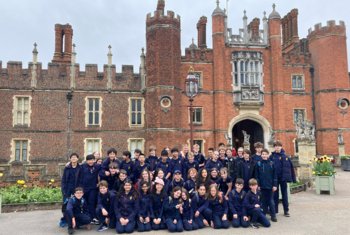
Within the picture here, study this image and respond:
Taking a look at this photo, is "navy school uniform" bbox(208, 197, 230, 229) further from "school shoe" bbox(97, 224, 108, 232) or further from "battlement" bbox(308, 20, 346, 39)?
"battlement" bbox(308, 20, 346, 39)

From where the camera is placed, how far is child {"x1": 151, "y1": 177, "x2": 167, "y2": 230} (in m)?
7.31

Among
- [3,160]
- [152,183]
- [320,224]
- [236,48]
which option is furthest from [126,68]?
[320,224]

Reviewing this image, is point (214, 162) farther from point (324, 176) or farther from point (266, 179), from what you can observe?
point (324, 176)

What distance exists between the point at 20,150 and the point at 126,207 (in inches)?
691

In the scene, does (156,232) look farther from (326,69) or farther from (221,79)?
(326,69)

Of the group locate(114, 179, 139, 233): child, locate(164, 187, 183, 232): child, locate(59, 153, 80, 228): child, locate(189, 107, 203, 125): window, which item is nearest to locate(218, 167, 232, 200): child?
locate(164, 187, 183, 232): child

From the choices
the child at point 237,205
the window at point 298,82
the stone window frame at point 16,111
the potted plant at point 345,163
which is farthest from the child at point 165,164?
the window at point 298,82

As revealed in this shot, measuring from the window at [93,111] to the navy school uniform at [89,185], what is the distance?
1565 centimetres

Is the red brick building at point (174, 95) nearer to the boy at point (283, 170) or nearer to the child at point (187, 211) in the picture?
the boy at point (283, 170)

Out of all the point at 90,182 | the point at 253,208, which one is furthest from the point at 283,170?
the point at 90,182

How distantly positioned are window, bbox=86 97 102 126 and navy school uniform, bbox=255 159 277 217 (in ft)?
54.9

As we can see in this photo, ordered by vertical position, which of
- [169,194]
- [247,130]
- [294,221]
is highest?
[247,130]

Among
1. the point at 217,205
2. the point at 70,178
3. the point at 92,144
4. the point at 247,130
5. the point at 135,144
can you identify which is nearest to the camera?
the point at 217,205

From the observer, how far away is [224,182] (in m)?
8.37
